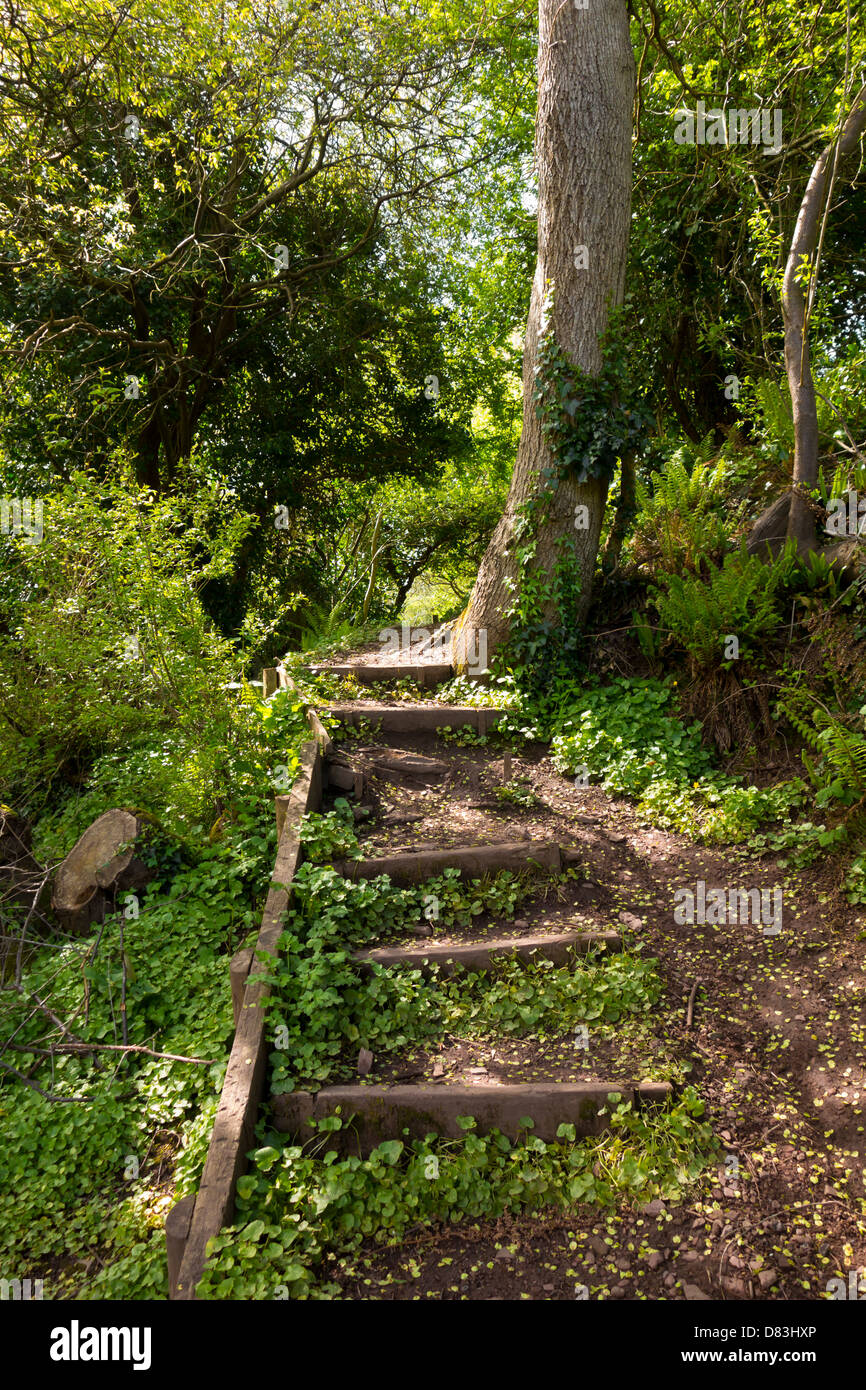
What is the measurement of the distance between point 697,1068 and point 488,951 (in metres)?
1.14

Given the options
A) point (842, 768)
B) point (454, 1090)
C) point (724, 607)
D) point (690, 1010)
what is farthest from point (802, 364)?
point (454, 1090)

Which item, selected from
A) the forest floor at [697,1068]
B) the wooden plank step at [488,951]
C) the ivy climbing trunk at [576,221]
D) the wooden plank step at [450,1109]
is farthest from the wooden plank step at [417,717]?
the wooden plank step at [450,1109]

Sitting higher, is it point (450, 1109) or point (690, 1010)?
point (690, 1010)

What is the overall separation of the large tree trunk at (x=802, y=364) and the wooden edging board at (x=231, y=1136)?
179 inches

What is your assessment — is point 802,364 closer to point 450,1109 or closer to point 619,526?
point 619,526

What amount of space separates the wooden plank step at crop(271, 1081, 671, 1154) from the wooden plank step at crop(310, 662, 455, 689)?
4422 mm

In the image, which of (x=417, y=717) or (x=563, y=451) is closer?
(x=417, y=717)

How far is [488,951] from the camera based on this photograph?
4.21 m

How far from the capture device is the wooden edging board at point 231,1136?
9.45 ft

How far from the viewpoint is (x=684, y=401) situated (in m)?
11.9

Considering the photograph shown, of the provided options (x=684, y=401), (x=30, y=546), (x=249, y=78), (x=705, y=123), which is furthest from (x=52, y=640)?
(x=684, y=401)

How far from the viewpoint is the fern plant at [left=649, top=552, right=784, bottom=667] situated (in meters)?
5.70

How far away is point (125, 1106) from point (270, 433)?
42.4 ft

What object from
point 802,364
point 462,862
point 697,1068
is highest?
point 802,364
